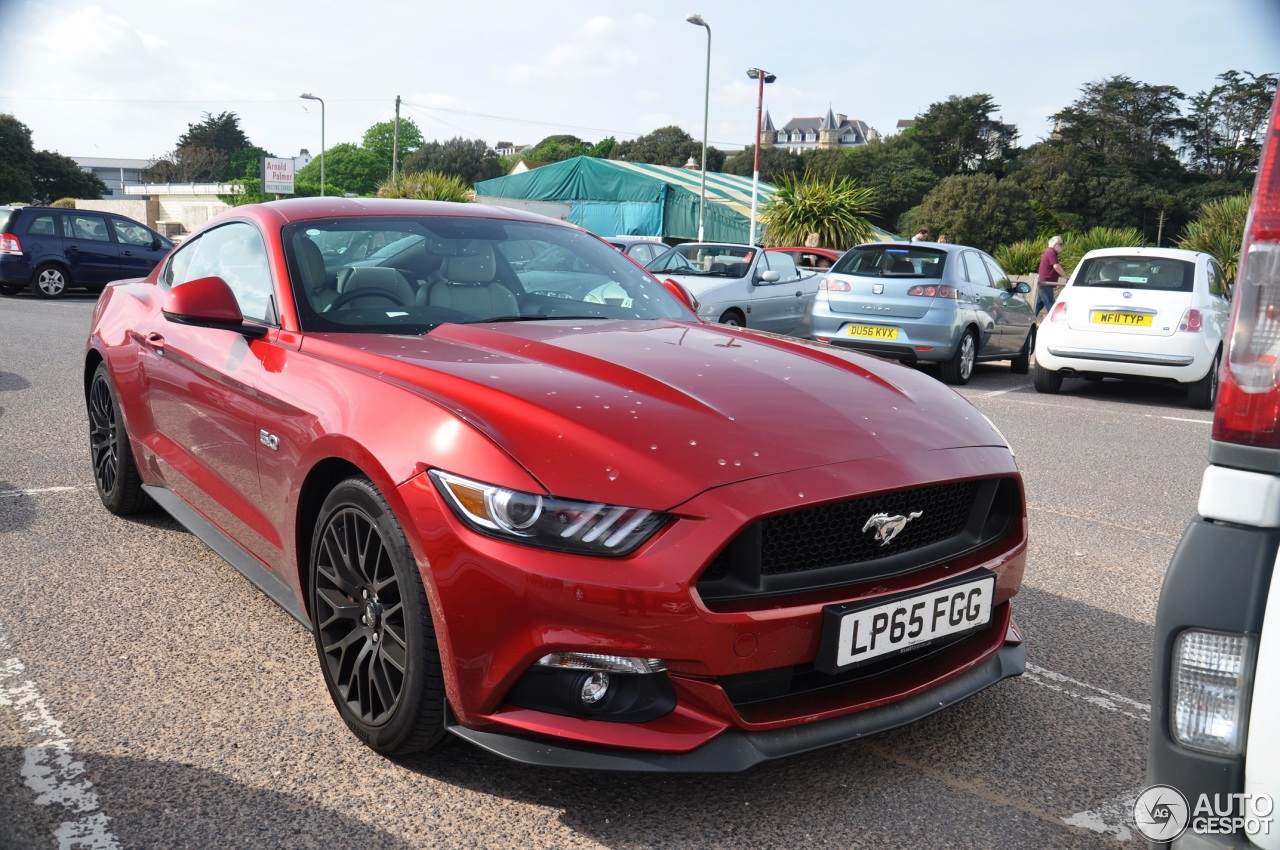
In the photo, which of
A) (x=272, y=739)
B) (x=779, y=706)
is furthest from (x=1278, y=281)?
(x=272, y=739)

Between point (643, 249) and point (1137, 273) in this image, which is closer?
point (1137, 273)

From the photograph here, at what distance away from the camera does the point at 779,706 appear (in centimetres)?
237

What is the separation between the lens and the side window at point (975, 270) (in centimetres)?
1171

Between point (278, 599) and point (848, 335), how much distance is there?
9.05 m

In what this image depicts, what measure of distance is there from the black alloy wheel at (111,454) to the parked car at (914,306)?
8032mm

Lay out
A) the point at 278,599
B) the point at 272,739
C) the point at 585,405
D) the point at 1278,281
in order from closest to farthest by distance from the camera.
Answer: the point at 1278,281 < the point at 585,405 < the point at 272,739 < the point at 278,599

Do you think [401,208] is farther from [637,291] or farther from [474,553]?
[474,553]

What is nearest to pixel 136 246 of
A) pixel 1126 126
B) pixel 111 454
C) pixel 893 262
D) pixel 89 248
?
pixel 89 248

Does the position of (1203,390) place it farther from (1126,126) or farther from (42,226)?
A: (1126,126)

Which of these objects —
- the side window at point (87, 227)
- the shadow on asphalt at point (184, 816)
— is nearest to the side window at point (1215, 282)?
the shadow on asphalt at point (184, 816)

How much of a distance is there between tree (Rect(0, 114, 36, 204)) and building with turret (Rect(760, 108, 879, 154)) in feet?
375

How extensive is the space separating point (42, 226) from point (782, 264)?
12219 mm

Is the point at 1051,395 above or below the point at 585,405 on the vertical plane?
below

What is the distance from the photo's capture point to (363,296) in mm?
3398
